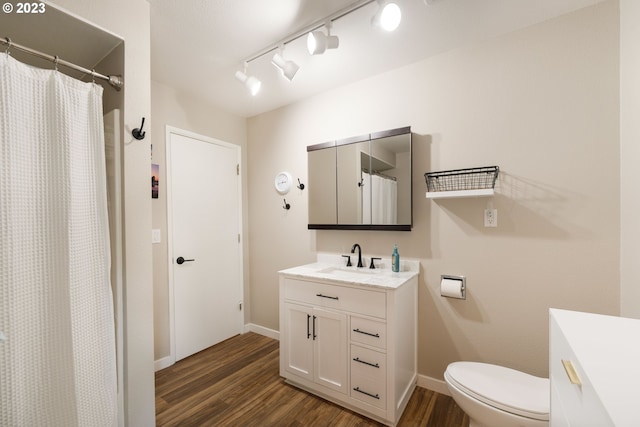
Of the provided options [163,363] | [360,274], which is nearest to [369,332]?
[360,274]

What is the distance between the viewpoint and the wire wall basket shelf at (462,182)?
176cm

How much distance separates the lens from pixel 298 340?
2.11m

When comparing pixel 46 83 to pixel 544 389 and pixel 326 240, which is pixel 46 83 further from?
pixel 544 389

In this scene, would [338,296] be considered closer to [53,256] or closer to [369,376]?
[369,376]

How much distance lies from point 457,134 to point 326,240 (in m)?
1.44

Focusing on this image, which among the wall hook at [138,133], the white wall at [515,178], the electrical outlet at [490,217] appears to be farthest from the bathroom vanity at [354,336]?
the wall hook at [138,133]

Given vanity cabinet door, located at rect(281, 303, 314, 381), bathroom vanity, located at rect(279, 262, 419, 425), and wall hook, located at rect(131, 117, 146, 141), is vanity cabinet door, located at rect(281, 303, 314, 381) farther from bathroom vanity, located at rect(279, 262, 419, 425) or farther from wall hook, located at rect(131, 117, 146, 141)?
wall hook, located at rect(131, 117, 146, 141)

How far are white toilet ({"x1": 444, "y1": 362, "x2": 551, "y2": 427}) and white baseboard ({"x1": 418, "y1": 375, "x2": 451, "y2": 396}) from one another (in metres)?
0.53

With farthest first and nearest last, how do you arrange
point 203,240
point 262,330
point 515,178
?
point 262,330 < point 203,240 < point 515,178

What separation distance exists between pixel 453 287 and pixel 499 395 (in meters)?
0.66

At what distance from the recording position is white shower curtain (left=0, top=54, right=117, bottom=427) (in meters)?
1.00

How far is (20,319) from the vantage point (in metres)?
1.02

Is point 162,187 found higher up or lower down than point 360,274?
higher up

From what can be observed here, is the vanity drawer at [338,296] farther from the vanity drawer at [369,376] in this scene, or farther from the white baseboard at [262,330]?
the white baseboard at [262,330]
